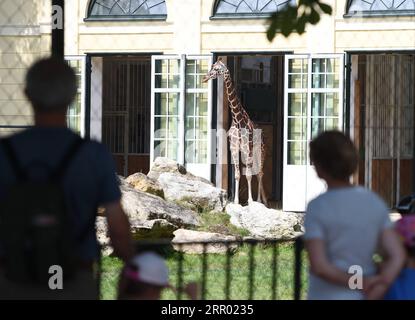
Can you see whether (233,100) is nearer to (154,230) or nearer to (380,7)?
(380,7)

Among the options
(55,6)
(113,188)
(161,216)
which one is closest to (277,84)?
(161,216)

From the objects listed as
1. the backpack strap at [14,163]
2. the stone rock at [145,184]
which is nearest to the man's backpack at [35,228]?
the backpack strap at [14,163]

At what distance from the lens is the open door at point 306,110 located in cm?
1811

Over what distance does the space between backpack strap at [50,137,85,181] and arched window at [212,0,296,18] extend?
14.4m

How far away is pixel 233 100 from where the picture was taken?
60.7 feet

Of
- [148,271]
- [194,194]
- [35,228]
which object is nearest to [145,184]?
[194,194]

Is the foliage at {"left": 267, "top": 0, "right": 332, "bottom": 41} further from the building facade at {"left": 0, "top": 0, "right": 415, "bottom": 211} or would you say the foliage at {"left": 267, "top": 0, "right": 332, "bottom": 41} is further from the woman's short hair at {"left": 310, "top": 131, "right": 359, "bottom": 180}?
the building facade at {"left": 0, "top": 0, "right": 415, "bottom": 211}

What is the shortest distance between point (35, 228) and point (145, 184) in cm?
955

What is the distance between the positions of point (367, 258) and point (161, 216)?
7.64 meters

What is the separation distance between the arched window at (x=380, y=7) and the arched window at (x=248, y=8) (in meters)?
0.93

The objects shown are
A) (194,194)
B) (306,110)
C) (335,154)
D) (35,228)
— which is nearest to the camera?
(35,228)

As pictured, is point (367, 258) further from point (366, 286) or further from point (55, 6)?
point (55, 6)

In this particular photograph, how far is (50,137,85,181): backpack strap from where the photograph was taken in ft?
13.0

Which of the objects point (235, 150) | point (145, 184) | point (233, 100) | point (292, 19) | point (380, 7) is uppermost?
point (380, 7)
